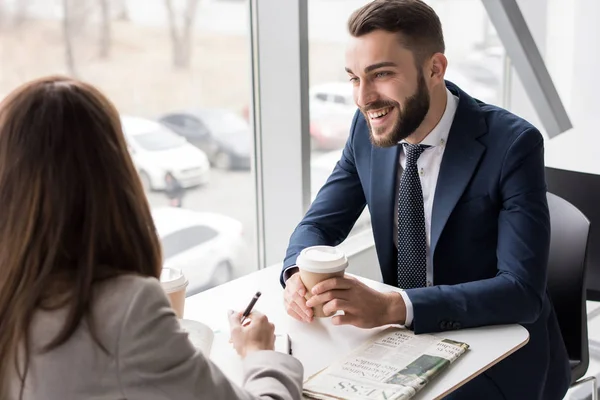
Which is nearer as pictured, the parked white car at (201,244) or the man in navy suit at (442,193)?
the man in navy suit at (442,193)

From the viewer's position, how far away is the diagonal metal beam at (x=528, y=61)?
11.7 ft

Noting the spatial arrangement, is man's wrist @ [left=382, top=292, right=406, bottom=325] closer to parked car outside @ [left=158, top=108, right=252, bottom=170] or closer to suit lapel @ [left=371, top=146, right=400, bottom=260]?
suit lapel @ [left=371, top=146, right=400, bottom=260]

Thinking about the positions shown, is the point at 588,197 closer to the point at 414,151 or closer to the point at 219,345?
the point at 414,151

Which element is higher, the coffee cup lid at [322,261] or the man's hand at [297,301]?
the coffee cup lid at [322,261]

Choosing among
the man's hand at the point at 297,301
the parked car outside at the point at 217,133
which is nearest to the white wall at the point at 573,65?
the parked car outside at the point at 217,133

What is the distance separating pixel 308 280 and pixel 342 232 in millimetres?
468

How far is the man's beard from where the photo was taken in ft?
6.71

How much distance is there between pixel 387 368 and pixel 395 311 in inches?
9.0

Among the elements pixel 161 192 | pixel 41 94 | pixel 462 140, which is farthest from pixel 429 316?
pixel 161 192

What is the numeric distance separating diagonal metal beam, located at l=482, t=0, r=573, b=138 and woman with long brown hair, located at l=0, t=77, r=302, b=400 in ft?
9.03

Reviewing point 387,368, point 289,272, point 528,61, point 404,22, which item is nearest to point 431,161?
point 404,22

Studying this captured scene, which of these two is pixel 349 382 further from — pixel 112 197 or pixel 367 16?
pixel 367 16

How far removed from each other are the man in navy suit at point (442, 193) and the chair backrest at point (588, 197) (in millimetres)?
576

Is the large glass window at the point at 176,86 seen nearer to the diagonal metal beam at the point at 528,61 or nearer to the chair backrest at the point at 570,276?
the chair backrest at the point at 570,276
